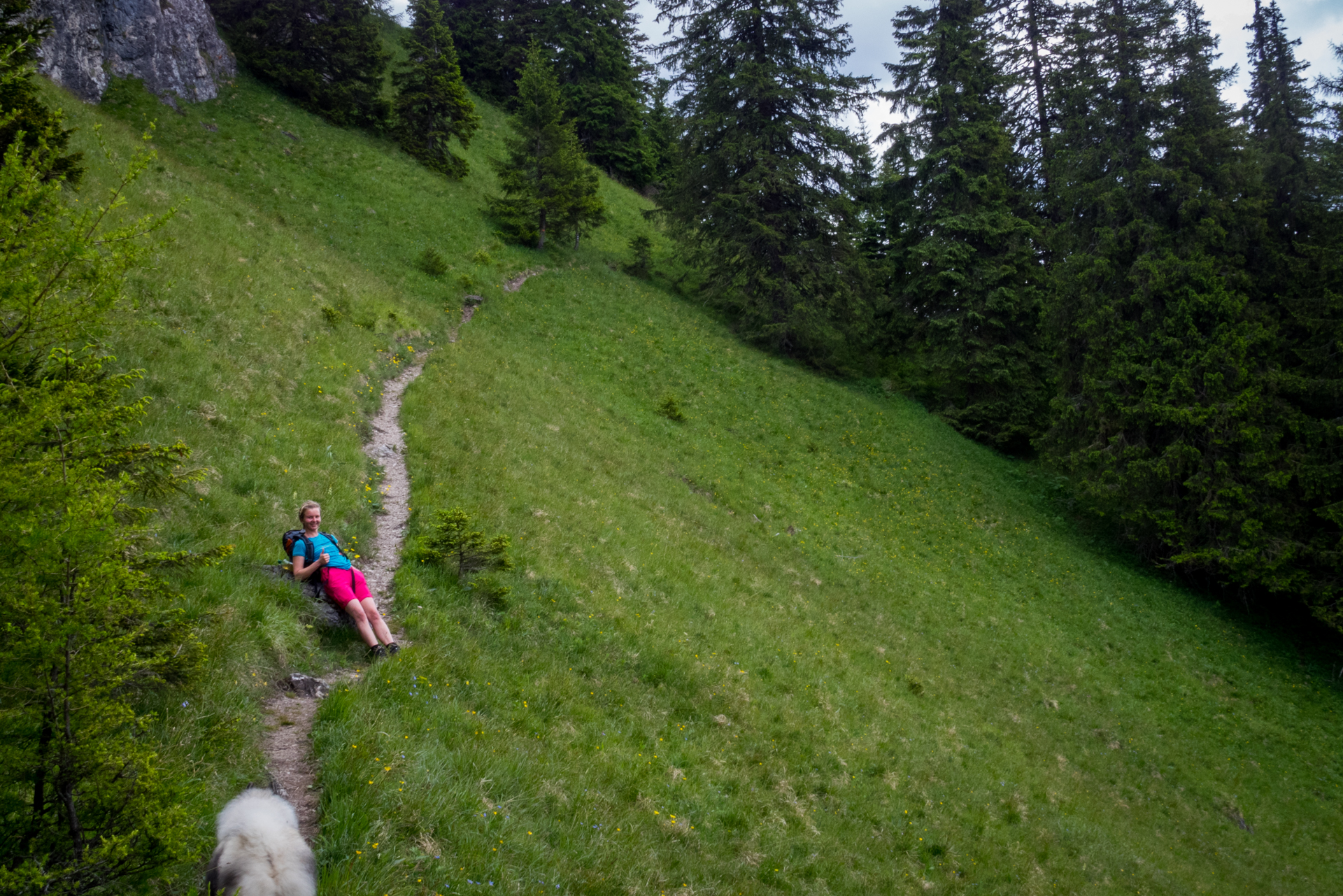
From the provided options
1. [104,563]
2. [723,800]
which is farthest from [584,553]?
[104,563]

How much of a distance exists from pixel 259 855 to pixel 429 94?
130ft

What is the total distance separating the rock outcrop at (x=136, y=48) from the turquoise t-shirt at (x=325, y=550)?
2480cm

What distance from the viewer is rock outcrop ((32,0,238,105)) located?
22.5m

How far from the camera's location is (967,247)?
102 ft

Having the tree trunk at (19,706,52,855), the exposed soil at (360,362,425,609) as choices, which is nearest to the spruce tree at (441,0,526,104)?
the exposed soil at (360,362,425,609)

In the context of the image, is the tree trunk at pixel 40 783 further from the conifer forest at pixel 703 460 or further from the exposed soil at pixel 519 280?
the exposed soil at pixel 519 280

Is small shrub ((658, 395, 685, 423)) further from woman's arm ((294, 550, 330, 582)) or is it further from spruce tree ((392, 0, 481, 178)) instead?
spruce tree ((392, 0, 481, 178))

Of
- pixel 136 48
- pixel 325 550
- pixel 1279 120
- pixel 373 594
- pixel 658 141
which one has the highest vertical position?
pixel 658 141

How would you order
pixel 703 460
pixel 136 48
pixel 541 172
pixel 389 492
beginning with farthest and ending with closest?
1. pixel 541 172
2. pixel 136 48
3. pixel 703 460
4. pixel 389 492

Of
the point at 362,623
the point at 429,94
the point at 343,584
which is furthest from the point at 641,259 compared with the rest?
the point at 362,623

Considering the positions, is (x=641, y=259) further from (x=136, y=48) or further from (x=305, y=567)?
(x=305, y=567)

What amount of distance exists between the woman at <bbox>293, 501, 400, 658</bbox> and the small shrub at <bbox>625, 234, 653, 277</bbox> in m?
30.3

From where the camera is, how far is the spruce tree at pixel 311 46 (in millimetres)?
32531

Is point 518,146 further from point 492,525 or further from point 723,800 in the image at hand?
point 723,800
